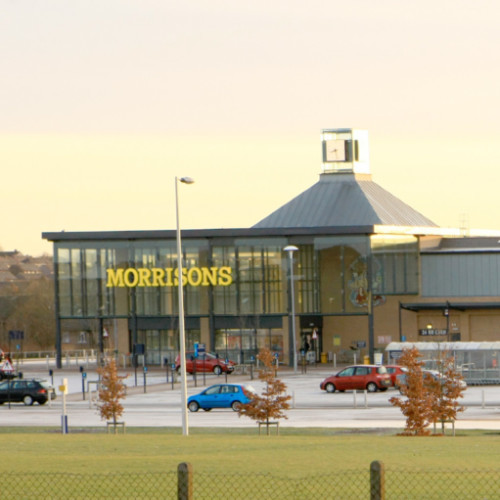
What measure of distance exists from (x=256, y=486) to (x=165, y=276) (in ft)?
235

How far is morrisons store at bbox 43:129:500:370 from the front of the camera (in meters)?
87.2

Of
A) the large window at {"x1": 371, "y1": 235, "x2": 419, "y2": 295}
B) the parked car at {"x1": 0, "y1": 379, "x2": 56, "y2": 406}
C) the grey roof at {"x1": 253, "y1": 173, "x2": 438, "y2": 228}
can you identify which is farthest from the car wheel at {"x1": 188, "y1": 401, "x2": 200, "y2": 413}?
the grey roof at {"x1": 253, "y1": 173, "x2": 438, "y2": 228}

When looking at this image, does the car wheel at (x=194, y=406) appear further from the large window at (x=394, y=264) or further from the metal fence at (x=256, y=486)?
the large window at (x=394, y=264)

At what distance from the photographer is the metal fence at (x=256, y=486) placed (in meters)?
17.0

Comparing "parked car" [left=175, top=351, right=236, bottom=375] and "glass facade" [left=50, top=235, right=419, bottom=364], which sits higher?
"glass facade" [left=50, top=235, right=419, bottom=364]

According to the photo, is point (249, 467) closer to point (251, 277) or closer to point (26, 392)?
point (26, 392)

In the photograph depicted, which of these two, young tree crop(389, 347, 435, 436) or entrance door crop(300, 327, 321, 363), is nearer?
young tree crop(389, 347, 435, 436)

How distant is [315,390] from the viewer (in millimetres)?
61875

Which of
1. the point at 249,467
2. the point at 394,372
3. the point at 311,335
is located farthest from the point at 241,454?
the point at 311,335

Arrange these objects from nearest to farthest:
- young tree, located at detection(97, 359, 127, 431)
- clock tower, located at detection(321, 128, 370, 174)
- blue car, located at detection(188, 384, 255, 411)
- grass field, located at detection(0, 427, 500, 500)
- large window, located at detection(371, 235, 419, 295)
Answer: grass field, located at detection(0, 427, 500, 500), young tree, located at detection(97, 359, 127, 431), blue car, located at detection(188, 384, 255, 411), large window, located at detection(371, 235, 419, 295), clock tower, located at detection(321, 128, 370, 174)

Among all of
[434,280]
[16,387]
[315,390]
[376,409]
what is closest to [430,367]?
[315,390]

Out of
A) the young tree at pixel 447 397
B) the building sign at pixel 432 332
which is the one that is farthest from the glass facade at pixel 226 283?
the young tree at pixel 447 397

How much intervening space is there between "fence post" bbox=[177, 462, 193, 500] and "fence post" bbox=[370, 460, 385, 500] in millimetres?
1953

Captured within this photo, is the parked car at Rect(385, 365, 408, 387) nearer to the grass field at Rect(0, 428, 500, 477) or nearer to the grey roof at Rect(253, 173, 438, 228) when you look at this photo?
the grass field at Rect(0, 428, 500, 477)
